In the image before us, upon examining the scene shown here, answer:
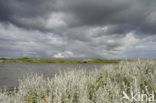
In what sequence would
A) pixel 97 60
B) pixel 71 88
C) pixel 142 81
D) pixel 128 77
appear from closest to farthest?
pixel 71 88 < pixel 142 81 < pixel 128 77 < pixel 97 60

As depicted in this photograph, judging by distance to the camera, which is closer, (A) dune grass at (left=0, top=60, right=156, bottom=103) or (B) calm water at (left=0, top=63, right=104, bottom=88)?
(A) dune grass at (left=0, top=60, right=156, bottom=103)

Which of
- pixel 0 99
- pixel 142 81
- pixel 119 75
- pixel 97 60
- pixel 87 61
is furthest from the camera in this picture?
pixel 97 60

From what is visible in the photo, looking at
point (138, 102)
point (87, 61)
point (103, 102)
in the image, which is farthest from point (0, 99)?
point (87, 61)

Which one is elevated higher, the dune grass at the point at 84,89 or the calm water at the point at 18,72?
the dune grass at the point at 84,89

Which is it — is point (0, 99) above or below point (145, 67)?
below

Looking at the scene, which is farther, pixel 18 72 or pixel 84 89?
pixel 18 72

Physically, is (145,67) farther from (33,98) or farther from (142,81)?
(33,98)

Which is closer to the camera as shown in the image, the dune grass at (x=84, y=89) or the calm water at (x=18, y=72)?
the dune grass at (x=84, y=89)

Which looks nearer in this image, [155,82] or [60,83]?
[155,82]

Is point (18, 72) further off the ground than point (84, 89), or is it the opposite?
point (84, 89)

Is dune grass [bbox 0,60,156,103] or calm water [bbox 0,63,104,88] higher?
dune grass [bbox 0,60,156,103]

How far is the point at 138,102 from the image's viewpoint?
218 cm

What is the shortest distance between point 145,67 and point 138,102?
4567 mm

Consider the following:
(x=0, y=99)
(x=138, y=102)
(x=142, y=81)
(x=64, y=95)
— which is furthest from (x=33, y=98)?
(x=142, y=81)
